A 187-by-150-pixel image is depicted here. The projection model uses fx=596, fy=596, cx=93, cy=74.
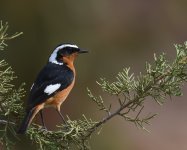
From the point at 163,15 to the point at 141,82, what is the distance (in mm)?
11494

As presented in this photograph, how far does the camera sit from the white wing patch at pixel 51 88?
16.1 feet

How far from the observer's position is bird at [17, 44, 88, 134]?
4611mm

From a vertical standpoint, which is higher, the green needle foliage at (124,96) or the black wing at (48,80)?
the black wing at (48,80)

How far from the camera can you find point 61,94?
5.20m

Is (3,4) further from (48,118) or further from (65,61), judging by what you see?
(65,61)

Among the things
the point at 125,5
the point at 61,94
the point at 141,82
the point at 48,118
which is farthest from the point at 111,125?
the point at 141,82

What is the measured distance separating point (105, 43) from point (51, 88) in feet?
25.1

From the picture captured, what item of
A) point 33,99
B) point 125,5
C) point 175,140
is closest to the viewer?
point 33,99

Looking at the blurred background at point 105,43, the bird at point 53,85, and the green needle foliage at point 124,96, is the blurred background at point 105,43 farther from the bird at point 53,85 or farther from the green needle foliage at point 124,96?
the green needle foliage at point 124,96

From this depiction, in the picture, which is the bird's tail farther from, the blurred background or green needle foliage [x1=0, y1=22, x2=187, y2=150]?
the blurred background

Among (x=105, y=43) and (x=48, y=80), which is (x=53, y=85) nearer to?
(x=48, y=80)

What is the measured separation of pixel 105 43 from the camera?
41.3 feet

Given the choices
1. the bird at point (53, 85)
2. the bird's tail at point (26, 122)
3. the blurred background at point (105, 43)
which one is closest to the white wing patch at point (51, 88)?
the bird at point (53, 85)

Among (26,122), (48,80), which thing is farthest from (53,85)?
(26,122)
